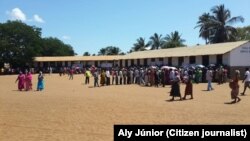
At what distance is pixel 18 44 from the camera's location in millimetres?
72438

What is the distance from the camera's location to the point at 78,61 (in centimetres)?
8006

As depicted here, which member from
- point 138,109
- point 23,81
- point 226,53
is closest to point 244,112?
point 138,109

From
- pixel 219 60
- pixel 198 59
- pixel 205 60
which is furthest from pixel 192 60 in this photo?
pixel 219 60

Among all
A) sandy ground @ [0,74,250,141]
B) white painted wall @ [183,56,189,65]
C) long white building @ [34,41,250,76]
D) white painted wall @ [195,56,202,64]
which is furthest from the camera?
white painted wall @ [183,56,189,65]

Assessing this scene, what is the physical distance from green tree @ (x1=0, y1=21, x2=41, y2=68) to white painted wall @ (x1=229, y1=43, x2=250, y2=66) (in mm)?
41874

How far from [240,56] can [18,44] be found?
43995mm

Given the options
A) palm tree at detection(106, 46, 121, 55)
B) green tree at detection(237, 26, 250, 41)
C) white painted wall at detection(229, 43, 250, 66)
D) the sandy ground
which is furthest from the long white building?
palm tree at detection(106, 46, 121, 55)

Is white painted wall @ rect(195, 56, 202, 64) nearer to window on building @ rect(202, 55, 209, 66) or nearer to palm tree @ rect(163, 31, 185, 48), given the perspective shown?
window on building @ rect(202, 55, 209, 66)

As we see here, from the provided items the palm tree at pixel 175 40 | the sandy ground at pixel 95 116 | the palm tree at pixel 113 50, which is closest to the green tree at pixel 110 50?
the palm tree at pixel 113 50

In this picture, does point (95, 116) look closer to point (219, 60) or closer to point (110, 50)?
Answer: point (219, 60)

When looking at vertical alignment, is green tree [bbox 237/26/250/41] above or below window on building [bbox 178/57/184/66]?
above

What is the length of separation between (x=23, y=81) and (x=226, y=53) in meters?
20.4

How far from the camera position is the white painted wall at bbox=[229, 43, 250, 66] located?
39500 millimetres

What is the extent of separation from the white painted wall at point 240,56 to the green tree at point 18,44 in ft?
137
